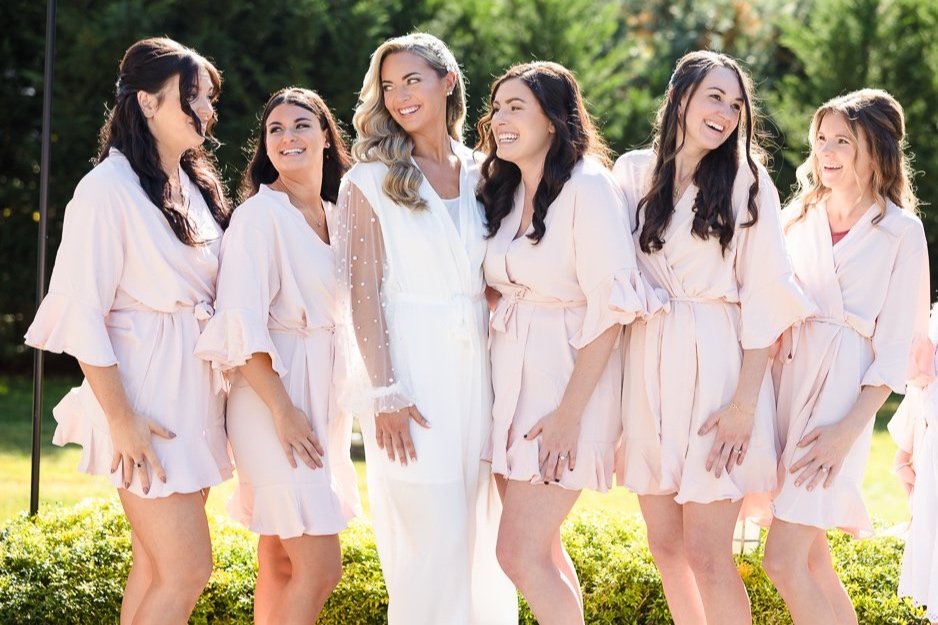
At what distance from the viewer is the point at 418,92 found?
4.38m

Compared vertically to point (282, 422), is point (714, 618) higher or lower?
lower

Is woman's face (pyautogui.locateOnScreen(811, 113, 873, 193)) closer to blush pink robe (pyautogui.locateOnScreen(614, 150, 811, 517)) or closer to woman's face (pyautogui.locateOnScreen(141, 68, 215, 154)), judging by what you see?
blush pink robe (pyautogui.locateOnScreen(614, 150, 811, 517))

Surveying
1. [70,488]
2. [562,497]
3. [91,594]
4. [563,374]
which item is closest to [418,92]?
[563,374]

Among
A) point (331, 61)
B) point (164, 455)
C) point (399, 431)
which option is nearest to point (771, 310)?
point (399, 431)

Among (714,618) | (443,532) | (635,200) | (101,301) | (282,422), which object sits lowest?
(714,618)

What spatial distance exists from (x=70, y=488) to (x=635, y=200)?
607 centimetres

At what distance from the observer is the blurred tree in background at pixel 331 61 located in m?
12.7

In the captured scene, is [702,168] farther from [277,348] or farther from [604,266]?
[277,348]

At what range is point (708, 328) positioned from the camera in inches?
166

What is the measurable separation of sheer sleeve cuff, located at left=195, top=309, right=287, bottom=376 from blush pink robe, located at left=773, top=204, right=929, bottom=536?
6.10ft

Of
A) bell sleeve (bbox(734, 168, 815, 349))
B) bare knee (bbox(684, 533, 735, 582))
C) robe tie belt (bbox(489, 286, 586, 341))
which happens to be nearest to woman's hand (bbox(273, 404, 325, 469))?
robe tie belt (bbox(489, 286, 586, 341))

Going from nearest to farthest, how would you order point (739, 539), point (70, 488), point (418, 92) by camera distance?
1. point (418, 92)
2. point (739, 539)
3. point (70, 488)

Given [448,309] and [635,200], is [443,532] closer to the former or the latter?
[448,309]

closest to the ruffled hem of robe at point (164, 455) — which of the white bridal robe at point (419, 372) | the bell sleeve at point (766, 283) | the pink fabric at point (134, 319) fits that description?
the pink fabric at point (134, 319)
